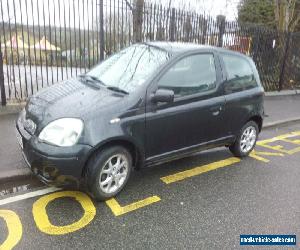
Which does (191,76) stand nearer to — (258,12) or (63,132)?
(63,132)

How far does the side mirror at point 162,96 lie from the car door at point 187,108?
0.05 metres

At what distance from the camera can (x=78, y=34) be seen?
7504 mm

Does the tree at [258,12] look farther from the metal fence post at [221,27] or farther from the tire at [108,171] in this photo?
the tire at [108,171]

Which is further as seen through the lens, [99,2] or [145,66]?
[99,2]

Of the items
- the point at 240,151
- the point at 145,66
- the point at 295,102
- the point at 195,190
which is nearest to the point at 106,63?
the point at 145,66

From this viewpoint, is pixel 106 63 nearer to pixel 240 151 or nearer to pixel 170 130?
pixel 170 130

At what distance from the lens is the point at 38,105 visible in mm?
3758

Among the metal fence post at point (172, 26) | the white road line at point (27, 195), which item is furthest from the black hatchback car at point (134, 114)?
Answer: the metal fence post at point (172, 26)

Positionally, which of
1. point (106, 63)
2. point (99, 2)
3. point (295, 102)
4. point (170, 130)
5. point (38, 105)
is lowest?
Answer: point (295, 102)

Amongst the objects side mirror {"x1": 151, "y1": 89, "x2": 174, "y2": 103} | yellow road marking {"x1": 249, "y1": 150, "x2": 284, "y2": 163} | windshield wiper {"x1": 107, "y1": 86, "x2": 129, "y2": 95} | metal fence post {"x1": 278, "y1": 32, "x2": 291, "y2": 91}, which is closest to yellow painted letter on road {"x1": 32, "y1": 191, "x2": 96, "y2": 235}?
windshield wiper {"x1": 107, "y1": 86, "x2": 129, "y2": 95}

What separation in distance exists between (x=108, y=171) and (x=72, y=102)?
86 cm

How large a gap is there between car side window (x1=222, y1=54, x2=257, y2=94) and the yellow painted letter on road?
2.45 meters

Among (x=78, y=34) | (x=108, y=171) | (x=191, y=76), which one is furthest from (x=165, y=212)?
(x=78, y=34)

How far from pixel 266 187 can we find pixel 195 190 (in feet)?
3.34
